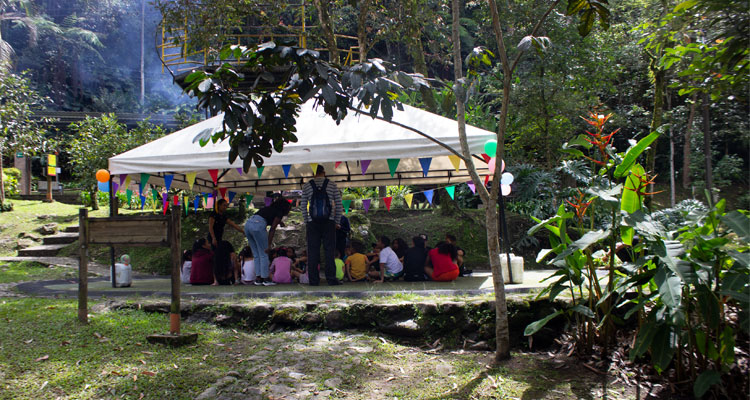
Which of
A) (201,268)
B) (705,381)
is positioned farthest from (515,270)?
(201,268)

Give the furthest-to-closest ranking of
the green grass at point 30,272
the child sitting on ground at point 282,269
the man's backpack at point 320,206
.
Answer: the green grass at point 30,272 → the child sitting on ground at point 282,269 → the man's backpack at point 320,206

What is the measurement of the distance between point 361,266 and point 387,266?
42 cm

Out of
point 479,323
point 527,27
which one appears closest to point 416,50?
point 527,27

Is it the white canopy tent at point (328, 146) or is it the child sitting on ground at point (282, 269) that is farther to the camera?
the child sitting on ground at point (282, 269)

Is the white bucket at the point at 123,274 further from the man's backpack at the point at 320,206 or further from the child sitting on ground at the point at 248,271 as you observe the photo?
the man's backpack at the point at 320,206

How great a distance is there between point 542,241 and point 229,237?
738 cm

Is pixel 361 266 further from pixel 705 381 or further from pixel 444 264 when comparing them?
pixel 705 381

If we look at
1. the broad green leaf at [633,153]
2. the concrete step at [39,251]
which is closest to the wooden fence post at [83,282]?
the broad green leaf at [633,153]

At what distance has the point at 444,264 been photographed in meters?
7.42

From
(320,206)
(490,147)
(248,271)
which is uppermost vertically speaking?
(490,147)

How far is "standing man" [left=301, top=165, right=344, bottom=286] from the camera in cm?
706

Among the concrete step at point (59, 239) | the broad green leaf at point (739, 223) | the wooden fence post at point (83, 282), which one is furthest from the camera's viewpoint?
the concrete step at point (59, 239)

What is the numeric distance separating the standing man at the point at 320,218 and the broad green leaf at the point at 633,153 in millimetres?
4011

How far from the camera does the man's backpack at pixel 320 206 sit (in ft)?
23.0
